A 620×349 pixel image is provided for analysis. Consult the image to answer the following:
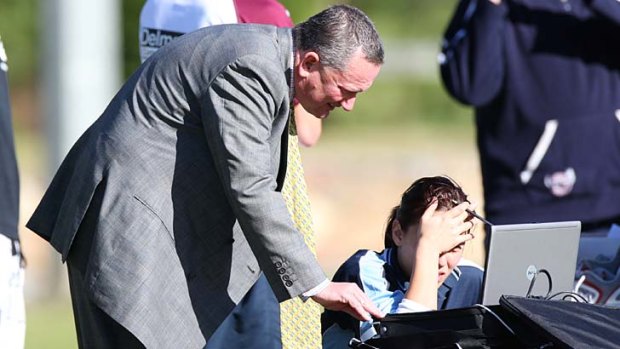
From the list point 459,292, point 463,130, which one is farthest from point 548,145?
point 463,130

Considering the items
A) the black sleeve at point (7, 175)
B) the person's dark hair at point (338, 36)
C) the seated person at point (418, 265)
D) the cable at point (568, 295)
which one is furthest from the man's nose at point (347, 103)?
the black sleeve at point (7, 175)

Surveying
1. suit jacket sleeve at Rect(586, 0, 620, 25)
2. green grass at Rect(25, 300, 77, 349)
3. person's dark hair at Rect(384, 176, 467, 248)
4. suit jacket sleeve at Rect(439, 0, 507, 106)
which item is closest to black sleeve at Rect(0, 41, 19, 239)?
person's dark hair at Rect(384, 176, 467, 248)

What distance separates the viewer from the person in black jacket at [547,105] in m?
5.96

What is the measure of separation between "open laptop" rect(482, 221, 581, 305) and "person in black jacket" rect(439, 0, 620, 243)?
1784mm

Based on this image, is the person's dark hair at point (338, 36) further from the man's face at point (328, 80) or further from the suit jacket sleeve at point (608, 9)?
the suit jacket sleeve at point (608, 9)

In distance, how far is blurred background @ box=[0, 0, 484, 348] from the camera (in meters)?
10.4

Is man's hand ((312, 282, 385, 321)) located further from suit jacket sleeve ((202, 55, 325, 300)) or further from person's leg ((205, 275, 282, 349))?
person's leg ((205, 275, 282, 349))

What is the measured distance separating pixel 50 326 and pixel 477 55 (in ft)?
12.2

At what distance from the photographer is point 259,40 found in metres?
3.95

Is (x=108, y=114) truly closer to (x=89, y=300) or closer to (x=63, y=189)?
(x=63, y=189)

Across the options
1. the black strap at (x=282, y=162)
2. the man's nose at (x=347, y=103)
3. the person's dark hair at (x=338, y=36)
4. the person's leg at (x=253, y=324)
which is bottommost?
the person's leg at (x=253, y=324)

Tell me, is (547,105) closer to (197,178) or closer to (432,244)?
(432,244)

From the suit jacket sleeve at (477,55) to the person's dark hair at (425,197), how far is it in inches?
72.5

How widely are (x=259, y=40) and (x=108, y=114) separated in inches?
20.5
